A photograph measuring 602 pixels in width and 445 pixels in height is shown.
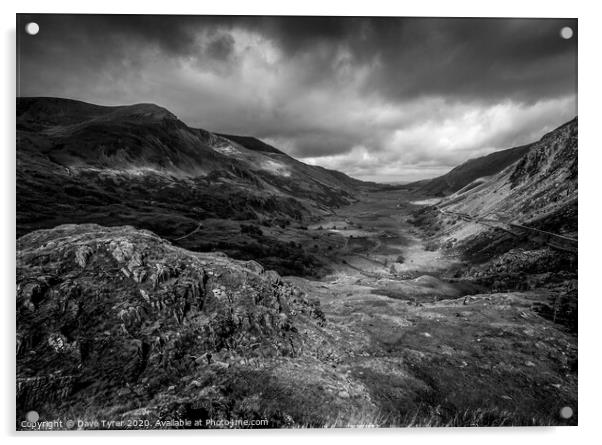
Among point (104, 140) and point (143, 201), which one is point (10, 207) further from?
point (104, 140)

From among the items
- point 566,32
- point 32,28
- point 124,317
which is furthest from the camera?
point 566,32

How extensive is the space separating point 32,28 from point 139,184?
64.4 m

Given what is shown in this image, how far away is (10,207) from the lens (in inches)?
313

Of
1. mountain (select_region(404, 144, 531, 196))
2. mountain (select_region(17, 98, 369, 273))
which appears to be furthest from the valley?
mountain (select_region(404, 144, 531, 196))

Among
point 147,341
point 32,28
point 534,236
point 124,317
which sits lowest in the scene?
point 147,341

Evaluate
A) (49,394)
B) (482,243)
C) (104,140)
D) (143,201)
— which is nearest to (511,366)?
(49,394)

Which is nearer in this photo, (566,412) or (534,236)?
(566,412)

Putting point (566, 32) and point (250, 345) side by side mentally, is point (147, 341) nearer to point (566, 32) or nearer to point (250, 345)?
point (250, 345)

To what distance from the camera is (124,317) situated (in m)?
7.39

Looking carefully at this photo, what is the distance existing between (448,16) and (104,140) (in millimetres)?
86533

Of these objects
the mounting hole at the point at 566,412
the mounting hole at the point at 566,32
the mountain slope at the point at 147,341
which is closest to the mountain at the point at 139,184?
the mountain slope at the point at 147,341

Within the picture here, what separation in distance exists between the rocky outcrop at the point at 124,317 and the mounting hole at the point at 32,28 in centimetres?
581

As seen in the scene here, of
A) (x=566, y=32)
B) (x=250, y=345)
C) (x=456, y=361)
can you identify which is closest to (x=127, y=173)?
(x=250, y=345)

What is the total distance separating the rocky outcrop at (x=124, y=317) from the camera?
6.46m
